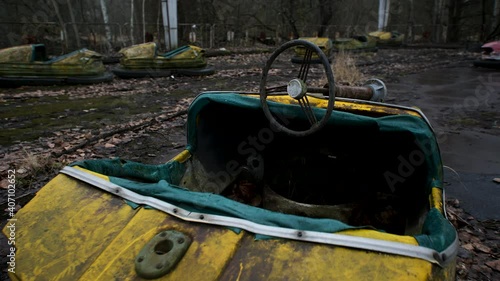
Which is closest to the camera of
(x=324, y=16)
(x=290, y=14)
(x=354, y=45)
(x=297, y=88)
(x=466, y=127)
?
(x=297, y=88)

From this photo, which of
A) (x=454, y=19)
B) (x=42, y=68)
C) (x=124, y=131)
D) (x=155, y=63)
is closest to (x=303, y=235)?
(x=124, y=131)

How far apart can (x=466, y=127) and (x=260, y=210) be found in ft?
15.2

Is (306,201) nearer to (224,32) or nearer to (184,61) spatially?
(184,61)

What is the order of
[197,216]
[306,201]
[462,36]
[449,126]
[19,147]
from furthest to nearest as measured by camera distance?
[462,36] < [449,126] < [19,147] < [306,201] < [197,216]

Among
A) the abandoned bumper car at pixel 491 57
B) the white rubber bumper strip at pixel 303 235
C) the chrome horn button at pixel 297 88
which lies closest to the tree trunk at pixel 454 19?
the abandoned bumper car at pixel 491 57

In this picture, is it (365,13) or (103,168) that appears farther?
(365,13)

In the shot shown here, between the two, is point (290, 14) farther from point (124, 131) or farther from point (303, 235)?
point (303, 235)

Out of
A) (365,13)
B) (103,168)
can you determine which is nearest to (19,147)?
(103,168)

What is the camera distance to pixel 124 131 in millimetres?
4480

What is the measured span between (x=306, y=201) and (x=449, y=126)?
3436 millimetres

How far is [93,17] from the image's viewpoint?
16.7m

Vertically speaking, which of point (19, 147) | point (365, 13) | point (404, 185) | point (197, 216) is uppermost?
point (365, 13)

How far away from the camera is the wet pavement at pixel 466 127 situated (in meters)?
2.99

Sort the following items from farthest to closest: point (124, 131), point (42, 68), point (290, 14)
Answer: point (290, 14), point (42, 68), point (124, 131)
